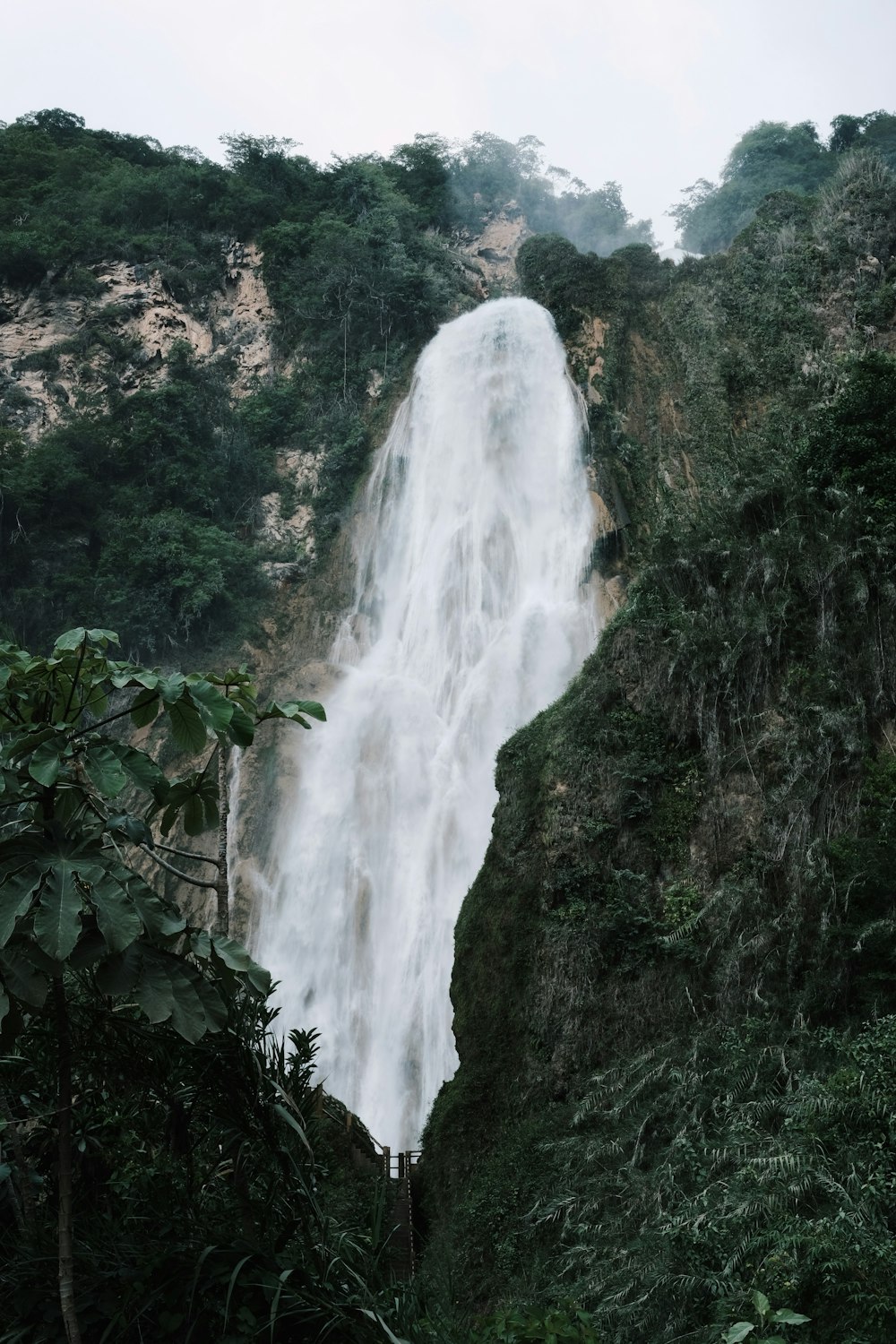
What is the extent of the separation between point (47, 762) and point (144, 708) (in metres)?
0.48

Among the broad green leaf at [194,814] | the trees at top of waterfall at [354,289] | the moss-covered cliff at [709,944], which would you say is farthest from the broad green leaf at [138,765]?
the trees at top of waterfall at [354,289]

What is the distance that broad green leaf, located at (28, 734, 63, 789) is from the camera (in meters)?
2.63

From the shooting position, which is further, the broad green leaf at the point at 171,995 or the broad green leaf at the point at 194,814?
the broad green leaf at the point at 194,814

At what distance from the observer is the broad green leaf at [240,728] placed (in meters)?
3.01

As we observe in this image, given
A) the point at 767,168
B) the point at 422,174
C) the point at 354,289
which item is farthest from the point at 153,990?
the point at 767,168

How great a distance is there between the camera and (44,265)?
2803 cm

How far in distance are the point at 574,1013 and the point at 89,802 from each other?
754 centimetres

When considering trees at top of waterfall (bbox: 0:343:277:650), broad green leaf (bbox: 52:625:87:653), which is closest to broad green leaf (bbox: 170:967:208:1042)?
broad green leaf (bbox: 52:625:87:653)

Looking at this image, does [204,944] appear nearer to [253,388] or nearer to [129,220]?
[253,388]

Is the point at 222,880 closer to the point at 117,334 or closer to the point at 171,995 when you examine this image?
the point at 171,995

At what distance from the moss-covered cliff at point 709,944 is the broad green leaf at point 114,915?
354cm

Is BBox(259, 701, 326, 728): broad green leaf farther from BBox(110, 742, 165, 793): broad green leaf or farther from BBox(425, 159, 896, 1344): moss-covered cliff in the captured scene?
BBox(425, 159, 896, 1344): moss-covered cliff

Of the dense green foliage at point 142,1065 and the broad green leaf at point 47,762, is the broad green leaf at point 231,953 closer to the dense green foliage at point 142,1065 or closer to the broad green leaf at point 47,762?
the dense green foliage at point 142,1065

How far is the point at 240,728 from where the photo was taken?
119 inches
